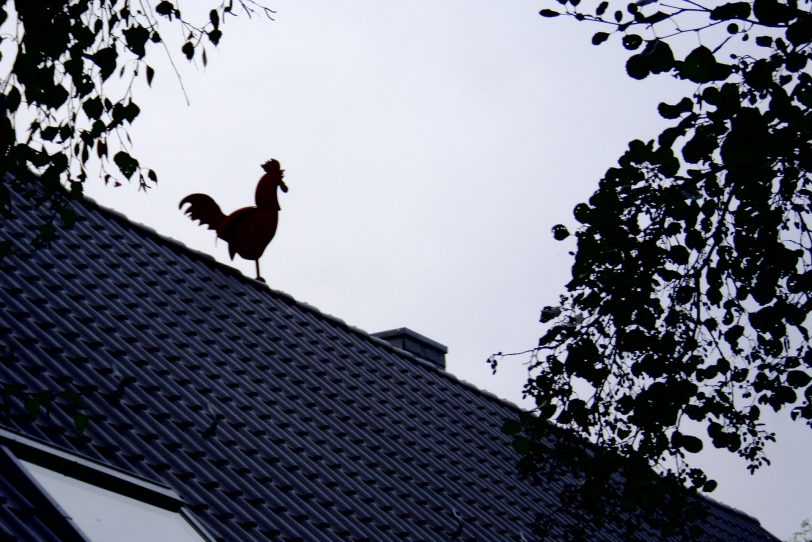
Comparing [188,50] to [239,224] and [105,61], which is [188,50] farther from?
[239,224]

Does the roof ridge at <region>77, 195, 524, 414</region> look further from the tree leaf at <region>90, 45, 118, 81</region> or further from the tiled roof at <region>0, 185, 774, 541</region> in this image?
the tree leaf at <region>90, 45, 118, 81</region>

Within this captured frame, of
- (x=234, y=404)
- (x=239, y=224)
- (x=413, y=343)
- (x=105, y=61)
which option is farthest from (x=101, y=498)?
(x=413, y=343)

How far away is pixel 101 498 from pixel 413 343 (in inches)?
353

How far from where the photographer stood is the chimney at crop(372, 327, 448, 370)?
51.0ft

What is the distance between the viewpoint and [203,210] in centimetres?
1283

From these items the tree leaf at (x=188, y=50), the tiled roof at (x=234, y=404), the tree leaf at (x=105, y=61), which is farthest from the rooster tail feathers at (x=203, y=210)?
the tree leaf at (x=105, y=61)

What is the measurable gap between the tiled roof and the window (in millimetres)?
226

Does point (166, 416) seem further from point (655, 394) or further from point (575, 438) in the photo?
point (655, 394)

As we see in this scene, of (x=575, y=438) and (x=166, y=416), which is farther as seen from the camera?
(x=166, y=416)

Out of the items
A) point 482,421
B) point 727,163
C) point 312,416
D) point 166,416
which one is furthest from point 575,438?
point 482,421

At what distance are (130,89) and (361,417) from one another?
6317 mm

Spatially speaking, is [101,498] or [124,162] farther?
[101,498]

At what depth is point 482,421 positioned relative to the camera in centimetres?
1357

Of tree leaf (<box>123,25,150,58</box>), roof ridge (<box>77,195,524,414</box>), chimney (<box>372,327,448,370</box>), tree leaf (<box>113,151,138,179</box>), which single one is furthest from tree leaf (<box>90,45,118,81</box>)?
chimney (<box>372,327,448,370</box>)
